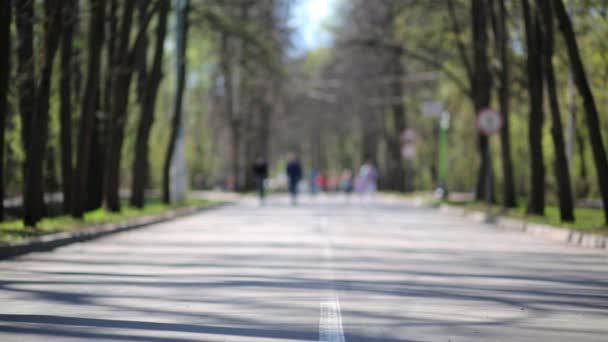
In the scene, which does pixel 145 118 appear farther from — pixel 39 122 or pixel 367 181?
pixel 367 181

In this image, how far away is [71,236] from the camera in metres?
20.0

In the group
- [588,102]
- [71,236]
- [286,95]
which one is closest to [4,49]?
[71,236]

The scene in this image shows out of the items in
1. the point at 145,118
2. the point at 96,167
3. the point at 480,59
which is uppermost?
the point at 480,59

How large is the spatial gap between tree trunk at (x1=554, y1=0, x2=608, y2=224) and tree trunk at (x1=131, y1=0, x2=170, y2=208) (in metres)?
13.7

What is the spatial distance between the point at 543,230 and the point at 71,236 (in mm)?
9506

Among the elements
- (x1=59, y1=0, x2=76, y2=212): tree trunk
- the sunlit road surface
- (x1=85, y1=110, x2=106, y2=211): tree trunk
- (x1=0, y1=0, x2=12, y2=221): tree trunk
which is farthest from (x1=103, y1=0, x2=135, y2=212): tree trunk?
(x1=0, y1=0, x2=12, y2=221): tree trunk

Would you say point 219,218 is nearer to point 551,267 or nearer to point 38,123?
point 38,123

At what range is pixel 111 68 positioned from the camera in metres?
29.7

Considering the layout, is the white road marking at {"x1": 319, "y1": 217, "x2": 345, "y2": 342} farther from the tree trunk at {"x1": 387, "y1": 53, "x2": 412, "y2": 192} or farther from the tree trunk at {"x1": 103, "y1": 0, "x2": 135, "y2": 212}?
the tree trunk at {"x1": 387, "y1": 53, "x2": 412, "y2": 192}

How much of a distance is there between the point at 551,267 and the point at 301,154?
97312mm

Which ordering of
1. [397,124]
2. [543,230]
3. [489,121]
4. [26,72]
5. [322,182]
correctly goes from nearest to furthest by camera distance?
[543,230] → [26,72] → [489,121] → [397,124] → [322,182]

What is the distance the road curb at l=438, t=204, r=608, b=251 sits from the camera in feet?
64.6

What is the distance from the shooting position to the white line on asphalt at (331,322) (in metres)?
8.54

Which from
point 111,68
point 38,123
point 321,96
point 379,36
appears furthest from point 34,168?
point 321,96
